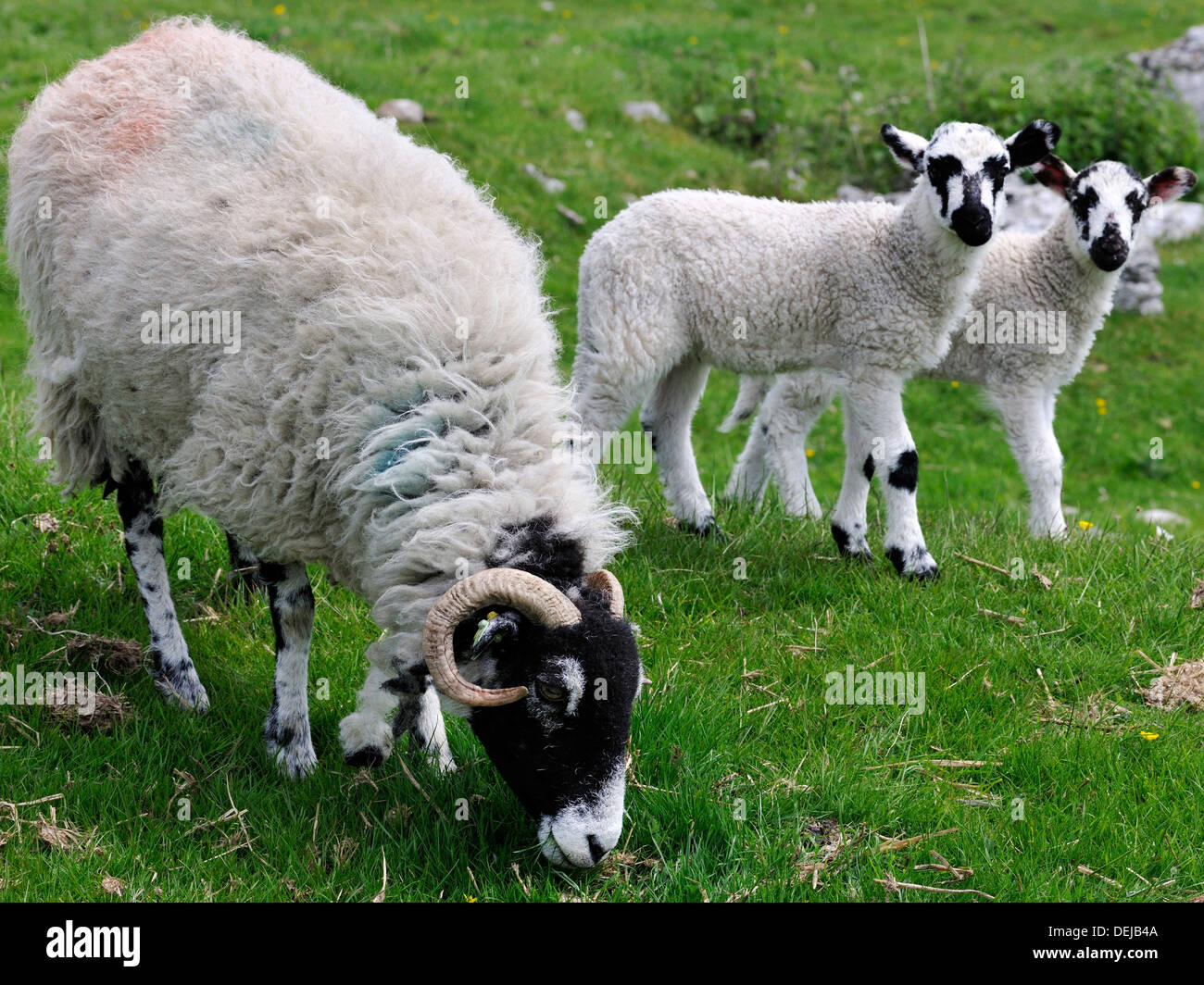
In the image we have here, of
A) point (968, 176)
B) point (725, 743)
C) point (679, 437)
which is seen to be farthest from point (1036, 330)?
point (725, 743)

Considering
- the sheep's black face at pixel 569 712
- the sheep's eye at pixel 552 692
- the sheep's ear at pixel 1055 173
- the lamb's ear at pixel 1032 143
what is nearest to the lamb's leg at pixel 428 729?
the sheep's black face at pixel 569 712

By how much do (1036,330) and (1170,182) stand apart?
4.13 ft

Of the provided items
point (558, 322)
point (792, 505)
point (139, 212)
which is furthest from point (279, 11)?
point (139, 212)

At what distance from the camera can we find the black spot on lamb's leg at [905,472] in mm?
6121

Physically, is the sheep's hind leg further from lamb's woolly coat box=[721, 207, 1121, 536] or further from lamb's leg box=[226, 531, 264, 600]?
lamb's woolly coat box=[721, 207, 1121, 536]

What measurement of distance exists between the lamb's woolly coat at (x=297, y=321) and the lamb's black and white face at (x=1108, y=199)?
4.15 m

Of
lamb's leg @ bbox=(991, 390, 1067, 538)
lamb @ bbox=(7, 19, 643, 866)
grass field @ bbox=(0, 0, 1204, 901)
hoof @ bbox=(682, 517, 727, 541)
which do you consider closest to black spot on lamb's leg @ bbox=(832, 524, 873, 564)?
grass field @ bbox=(0, 0, 1204, 901)

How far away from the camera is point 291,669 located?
4.57 m

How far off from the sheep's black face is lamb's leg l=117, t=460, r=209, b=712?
1965mm

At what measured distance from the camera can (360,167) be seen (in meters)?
4.32

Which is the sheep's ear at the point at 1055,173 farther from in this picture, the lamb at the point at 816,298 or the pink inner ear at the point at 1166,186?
the lamb at the point at 816,298

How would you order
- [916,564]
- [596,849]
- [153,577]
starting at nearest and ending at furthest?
[596,849] < [153,577] < [916,564]

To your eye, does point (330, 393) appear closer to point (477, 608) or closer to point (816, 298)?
point (477, 608)

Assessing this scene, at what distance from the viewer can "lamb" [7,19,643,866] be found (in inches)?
142
